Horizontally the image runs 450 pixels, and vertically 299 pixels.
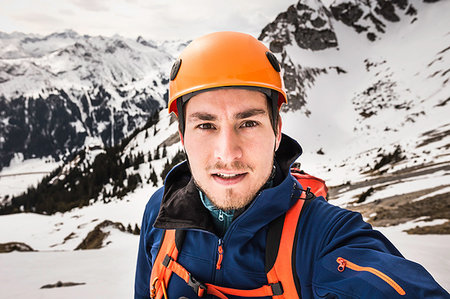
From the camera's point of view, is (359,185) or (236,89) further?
(359,185)

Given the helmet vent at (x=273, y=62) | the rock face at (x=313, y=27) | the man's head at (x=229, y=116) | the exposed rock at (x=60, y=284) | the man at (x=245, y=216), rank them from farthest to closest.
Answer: the rock face at (x=313, y=27)
the exposed rock at (x=60, y=284)
the helmet vent at (x=273, y=62)
the man's head at (x=229, y=116)
the man at (x=245, y=216)

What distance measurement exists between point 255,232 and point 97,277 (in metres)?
6.43

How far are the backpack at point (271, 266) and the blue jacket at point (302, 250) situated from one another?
0.04 m

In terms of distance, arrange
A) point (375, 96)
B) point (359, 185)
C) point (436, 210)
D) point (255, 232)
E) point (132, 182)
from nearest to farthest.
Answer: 1. point (255, 232)
2. point (436, 210)
3. point (359, 185)
4. point (132, 182)
5. point (375, 96)

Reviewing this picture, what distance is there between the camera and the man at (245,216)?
1556 mm

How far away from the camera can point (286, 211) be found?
184 cm

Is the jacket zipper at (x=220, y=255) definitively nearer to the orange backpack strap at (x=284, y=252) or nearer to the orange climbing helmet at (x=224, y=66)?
the orange backpack strap at (x=284, y=252)

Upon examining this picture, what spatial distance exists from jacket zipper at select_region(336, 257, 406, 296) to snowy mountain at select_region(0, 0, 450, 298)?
4762 mm

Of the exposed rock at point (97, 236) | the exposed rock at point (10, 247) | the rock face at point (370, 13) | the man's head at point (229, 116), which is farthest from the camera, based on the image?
the rock face at point (370, 13)

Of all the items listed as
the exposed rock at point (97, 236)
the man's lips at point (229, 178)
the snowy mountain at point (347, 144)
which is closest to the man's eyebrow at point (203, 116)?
the man's lips at point (229, 178)

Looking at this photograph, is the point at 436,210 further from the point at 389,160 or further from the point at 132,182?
the point at 132,182

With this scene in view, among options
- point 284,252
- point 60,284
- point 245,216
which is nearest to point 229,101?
point 245,216

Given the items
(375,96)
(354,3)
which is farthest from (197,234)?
(354,3)

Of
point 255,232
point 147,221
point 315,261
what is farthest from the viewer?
point 147,221
